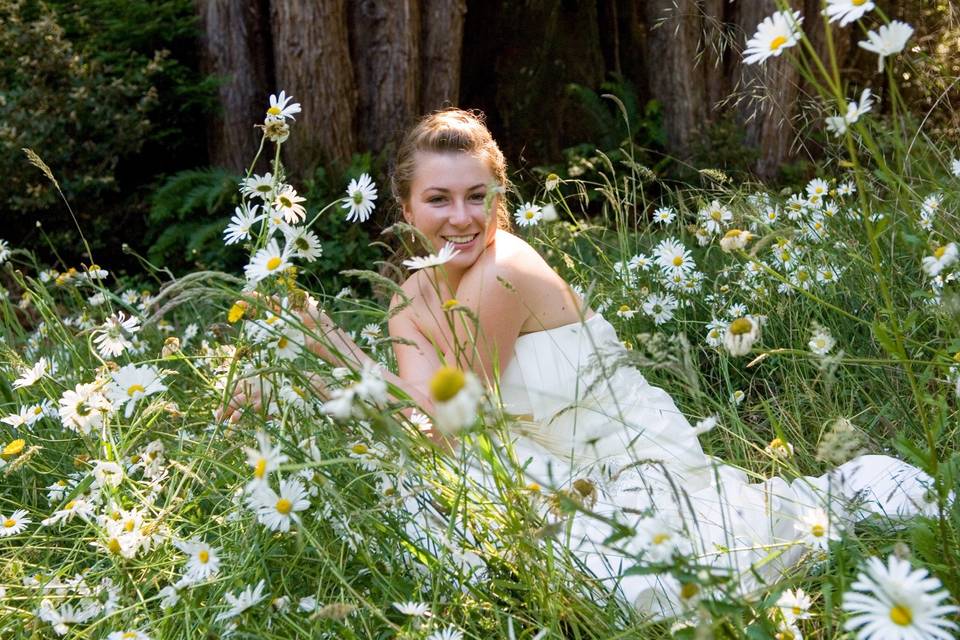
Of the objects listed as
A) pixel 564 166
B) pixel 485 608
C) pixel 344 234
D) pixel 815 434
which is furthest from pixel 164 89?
pixel 485 608

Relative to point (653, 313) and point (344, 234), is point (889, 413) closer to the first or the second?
point (653, 313)

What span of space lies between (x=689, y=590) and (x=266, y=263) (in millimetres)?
847

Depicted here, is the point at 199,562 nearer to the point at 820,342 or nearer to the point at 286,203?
the point at 286,203

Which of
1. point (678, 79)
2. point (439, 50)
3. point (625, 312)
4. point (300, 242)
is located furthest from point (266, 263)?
point (678, 79)

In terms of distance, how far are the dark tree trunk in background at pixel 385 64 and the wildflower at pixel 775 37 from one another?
454cm

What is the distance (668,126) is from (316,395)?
5.47m

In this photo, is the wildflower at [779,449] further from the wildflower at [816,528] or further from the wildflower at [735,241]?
the wildflower at [735,241]

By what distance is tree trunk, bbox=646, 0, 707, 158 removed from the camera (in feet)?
22.0

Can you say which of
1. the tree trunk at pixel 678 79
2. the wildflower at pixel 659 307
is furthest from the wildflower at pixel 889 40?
the tree trunk at pixel 678 79

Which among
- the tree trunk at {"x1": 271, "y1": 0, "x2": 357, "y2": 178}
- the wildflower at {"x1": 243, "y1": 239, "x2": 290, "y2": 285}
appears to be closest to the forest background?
the tree trunk at {"x1": 271, "y1": 0, "x2": 357, "y2": 178}

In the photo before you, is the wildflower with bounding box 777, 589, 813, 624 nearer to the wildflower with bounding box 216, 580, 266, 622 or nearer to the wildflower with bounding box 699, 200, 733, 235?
the wildflower with bounding box 216, 580, 266, 622

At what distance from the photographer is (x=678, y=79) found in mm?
6785

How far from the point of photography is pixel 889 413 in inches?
95.6

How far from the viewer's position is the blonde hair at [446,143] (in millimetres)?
2779
